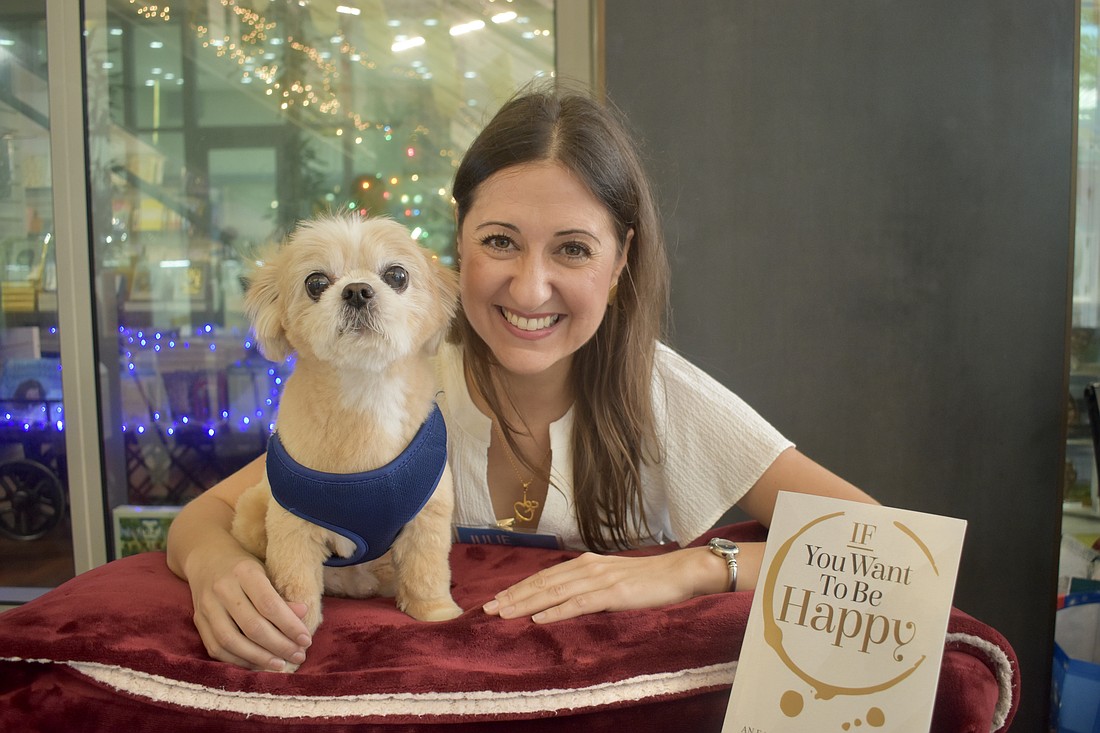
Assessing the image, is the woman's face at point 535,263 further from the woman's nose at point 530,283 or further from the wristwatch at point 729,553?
the wristwatch at point 729,553

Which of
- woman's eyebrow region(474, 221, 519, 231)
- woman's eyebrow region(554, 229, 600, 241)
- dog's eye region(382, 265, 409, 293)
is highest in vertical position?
woman's eyebrow region(474, 221, 519, 231)

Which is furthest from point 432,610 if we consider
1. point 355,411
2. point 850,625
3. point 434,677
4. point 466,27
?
point 466,27

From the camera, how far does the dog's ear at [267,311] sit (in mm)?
942

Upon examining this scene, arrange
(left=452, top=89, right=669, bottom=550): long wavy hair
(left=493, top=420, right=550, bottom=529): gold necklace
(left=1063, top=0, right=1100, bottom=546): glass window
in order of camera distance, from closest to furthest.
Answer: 1. (left=452, top=89, right=669, bottom=550): long wavy hair
2. (left=493, top=420, right=550, bottom=529): gold necklace
3. (left=1063, top=0, right=1100, bottom=546): glass window

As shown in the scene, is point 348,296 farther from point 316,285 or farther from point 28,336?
point 28,336

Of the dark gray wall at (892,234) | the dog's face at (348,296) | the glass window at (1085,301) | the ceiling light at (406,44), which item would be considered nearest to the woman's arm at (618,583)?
the dog's face at (348,296)

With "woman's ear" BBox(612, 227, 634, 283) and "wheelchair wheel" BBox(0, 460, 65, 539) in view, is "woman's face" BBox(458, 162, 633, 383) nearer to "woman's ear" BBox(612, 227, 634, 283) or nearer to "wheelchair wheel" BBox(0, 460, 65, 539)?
"woman's ear" BBox(612, 227, 634, 283)

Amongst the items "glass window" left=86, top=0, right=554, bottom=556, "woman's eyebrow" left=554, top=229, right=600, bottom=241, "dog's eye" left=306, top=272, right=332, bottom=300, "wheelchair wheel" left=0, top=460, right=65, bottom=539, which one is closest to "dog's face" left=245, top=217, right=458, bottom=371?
"dog's eye" left=306, top=272, right=332, bottom=300

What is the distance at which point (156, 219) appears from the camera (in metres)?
2.87

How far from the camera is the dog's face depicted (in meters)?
0.89

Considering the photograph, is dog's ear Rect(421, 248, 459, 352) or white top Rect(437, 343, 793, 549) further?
white top Rect(437, 343, 793, 549)

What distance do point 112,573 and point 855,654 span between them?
100 centimetres

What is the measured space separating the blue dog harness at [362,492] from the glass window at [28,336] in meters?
2.39

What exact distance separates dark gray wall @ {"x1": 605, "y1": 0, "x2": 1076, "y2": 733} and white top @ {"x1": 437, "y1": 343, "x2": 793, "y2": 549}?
0.86m
